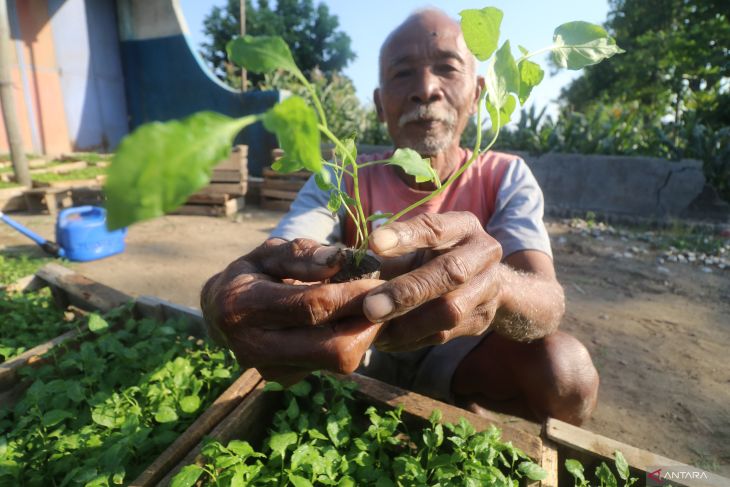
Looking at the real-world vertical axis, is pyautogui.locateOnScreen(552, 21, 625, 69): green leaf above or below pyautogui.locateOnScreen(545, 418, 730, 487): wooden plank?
above

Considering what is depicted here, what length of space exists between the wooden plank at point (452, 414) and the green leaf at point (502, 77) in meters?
0.85

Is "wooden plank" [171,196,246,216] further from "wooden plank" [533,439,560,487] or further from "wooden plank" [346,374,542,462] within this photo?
"wooden plank" [533,439,560,487]

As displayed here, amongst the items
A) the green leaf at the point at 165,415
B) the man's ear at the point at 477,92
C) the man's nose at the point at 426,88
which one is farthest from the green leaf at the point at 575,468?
the man's ear at the point at 477,92

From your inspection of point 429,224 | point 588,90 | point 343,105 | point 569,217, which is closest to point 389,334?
point 429,224

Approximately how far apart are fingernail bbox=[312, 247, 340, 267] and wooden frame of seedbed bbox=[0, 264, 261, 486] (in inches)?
23.3

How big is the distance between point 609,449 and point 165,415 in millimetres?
1224

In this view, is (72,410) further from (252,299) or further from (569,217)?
(569,217)

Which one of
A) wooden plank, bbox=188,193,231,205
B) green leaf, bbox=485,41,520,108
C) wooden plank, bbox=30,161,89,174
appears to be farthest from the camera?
wooden plank, bbox=30,161,89,174

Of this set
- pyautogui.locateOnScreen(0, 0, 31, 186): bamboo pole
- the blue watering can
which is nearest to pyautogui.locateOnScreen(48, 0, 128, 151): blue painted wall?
pyautogui.locateOnScreen(0, 0, 31, 186): bamboo pole

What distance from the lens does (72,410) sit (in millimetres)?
1305

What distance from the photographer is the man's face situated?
71.6 inches

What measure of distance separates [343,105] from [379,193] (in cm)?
716

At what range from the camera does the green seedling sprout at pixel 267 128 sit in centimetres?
39

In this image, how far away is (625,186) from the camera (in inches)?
238
